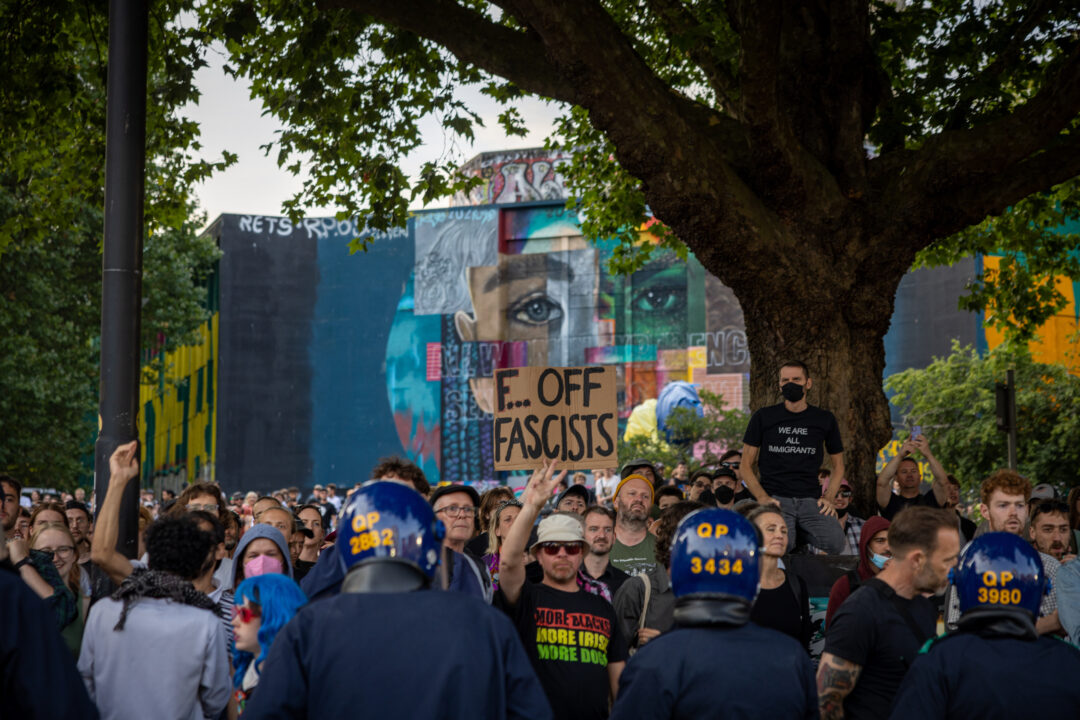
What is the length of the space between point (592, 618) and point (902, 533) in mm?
1470

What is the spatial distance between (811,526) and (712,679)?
5264 mm

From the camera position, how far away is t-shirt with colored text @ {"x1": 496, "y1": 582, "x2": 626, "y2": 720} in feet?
16.6

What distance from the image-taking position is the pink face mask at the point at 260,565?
218 inches

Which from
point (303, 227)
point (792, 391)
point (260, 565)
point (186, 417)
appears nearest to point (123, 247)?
point (260, 565)

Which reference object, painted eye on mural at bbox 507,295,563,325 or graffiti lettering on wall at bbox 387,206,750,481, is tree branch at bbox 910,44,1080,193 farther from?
painted eye on mural at bbox 507,295,563,325

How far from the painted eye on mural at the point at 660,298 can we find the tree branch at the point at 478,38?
40693 millimetres

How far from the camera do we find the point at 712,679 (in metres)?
3.19

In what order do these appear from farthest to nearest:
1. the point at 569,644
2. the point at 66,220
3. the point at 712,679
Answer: the point at 66,220 < the point at 569,644 < the point at 712,679

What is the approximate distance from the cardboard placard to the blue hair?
4184 millimetres

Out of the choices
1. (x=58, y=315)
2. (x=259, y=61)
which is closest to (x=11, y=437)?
(x=58, y=315)

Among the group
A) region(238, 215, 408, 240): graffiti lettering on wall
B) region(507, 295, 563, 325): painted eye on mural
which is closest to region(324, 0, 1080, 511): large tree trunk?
region(507, 295, 563, 325): painted eye on mural

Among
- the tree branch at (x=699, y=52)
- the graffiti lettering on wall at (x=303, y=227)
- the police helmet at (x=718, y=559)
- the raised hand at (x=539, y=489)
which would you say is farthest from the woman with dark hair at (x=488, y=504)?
the graffiti lettering on wall at (x=303, y=227)

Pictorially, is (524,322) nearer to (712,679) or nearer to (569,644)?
(569,644)

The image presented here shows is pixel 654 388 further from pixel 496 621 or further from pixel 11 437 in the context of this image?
pixel 496 621
